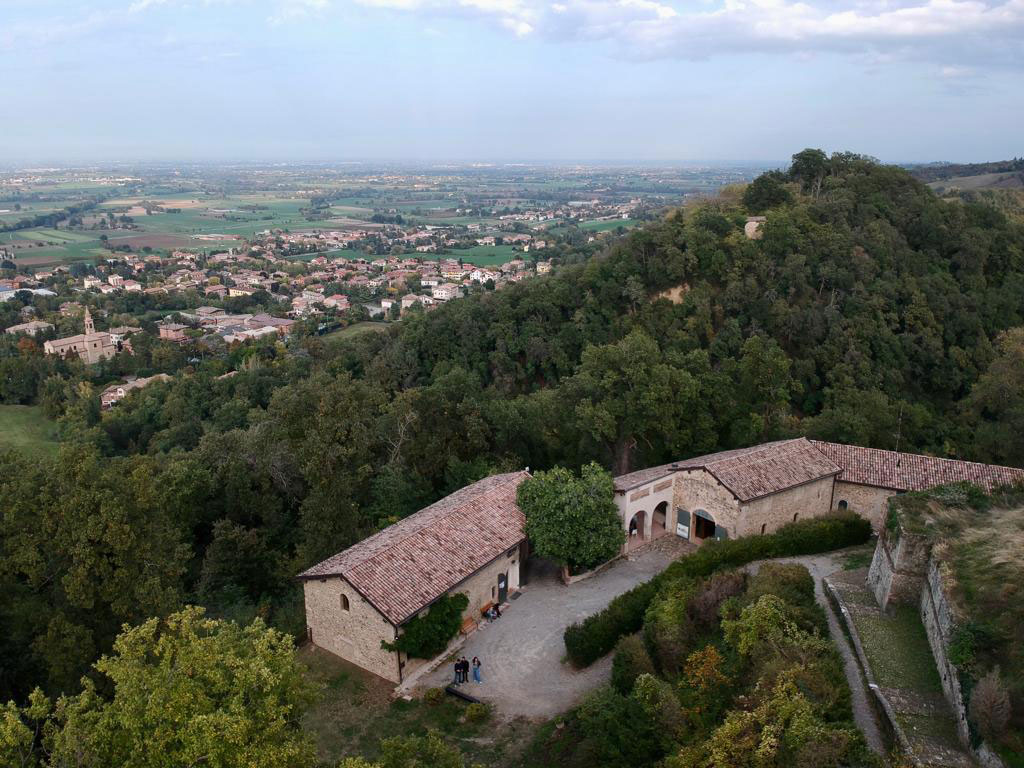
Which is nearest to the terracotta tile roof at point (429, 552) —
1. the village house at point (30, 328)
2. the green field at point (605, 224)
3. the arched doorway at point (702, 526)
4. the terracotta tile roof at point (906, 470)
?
the arched doorway at point (702, 526)

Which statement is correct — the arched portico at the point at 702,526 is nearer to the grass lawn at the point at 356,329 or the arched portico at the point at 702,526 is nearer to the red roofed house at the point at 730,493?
the red roofed house at the point at 730,493

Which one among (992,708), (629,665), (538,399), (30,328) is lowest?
(30,328)

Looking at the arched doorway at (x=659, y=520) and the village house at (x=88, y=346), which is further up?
the arched doorway at (x=659, y=520)

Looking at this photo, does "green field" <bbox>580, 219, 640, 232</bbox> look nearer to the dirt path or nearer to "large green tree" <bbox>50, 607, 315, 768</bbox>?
the dirt path

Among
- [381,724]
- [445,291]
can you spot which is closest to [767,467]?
[381,724]

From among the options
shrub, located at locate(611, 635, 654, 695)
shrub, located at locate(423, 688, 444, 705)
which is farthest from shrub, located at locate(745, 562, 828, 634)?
shrub, located at locate(423, 688, 444, 705)

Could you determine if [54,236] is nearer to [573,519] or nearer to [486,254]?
[486,254]
